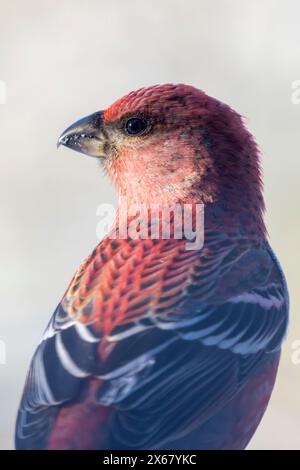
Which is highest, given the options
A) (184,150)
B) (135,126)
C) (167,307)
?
(135,126)

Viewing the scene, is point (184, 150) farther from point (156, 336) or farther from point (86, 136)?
point (156, 336)

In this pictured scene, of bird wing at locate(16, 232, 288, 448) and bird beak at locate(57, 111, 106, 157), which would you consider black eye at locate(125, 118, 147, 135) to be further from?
bird wing at locate(16, 232, 288, 448)

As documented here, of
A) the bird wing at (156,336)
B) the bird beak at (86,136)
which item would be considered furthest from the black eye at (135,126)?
the bird wing at (156,336)

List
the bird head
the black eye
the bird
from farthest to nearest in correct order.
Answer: the black eye < the bird head < the bird

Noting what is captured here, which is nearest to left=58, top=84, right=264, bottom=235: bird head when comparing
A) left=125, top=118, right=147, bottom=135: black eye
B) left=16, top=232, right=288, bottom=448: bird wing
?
left=125, top=118, right=147, bottom=135: black eye

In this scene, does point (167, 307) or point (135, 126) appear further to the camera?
point (135, 126)

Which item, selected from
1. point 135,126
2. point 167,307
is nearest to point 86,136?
point 135,126
